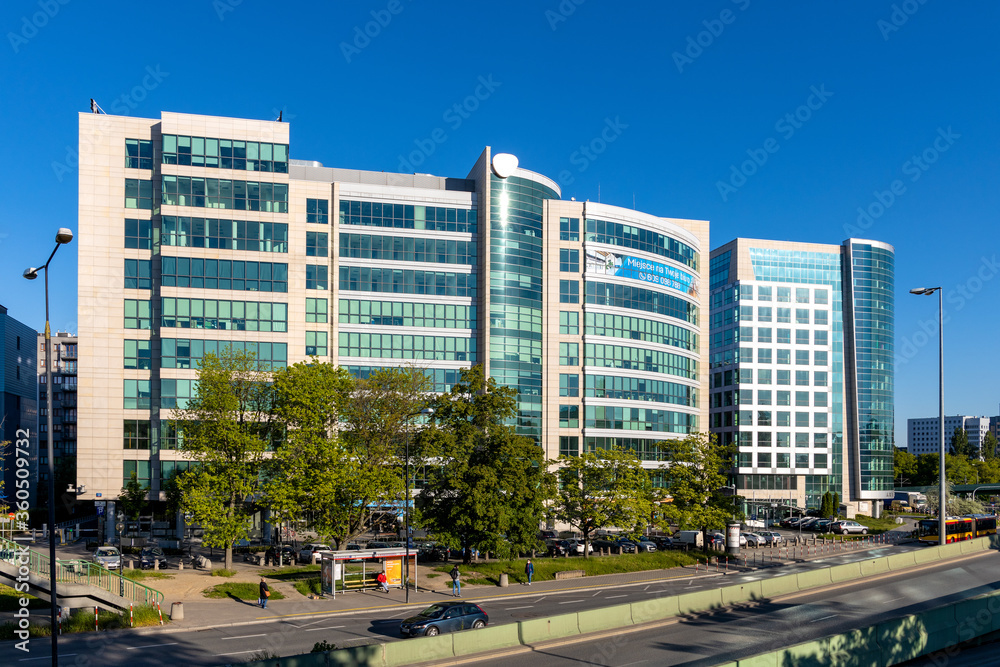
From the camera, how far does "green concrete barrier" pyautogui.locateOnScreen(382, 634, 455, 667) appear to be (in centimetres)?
2416

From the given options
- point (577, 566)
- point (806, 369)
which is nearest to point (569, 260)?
Result: point (577, 566)

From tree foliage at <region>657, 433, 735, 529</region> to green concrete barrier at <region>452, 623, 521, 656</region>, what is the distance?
102 ft

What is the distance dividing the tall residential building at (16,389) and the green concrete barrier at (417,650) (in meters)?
90.0

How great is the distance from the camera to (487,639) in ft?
87.5

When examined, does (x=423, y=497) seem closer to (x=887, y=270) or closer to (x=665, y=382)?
(x=665, y=382)

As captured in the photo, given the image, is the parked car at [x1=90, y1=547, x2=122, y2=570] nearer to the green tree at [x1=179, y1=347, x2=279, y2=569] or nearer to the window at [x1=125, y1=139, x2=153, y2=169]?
the green tree at [x1=179, y1=347, x2=279, y2=569]

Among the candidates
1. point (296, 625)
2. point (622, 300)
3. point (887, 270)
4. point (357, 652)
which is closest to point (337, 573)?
point (296, 625)

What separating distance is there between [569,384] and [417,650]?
174 feet

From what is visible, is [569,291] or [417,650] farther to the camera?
[569,291]

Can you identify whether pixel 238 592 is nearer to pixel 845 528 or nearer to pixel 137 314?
pixel 137 314

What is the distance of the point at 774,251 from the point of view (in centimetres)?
11094

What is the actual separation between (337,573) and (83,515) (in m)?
71.7

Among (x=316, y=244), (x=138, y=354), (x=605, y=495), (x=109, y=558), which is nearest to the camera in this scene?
(x=109, y=558)

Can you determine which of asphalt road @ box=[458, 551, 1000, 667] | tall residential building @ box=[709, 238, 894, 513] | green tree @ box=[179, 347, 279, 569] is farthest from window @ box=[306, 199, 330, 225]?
tall residential building @ box=[709, 238, 894, 513]
